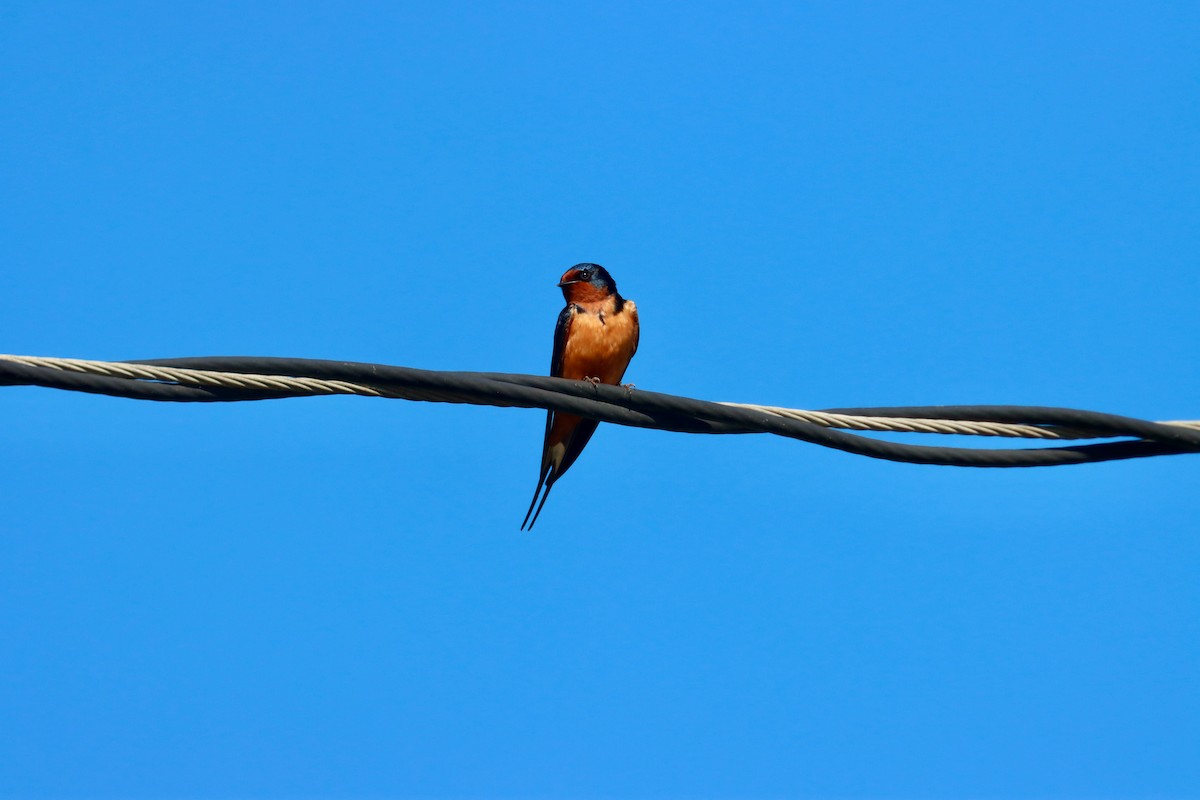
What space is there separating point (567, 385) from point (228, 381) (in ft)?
4.08

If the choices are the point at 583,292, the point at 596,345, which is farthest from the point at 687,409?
the point at 583,292

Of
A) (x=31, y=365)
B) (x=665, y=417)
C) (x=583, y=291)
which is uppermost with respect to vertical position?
(x=583, y=291)

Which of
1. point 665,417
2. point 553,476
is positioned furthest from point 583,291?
point 665,417

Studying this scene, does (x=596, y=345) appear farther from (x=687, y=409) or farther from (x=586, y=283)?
(x=687, y=409)

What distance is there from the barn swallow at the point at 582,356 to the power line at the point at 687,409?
3.60m

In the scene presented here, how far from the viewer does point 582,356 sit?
8.39 meters

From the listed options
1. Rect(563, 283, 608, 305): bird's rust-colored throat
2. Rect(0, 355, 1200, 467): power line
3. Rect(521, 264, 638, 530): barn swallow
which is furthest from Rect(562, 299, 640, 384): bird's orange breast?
Rect(0, 355, 1200, 467): power line

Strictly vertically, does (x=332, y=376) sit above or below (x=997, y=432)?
below

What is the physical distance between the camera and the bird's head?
8.87 m

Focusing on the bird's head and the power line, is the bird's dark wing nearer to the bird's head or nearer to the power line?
the bird's head

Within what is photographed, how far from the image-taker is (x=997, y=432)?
457cm

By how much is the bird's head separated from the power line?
4.13 m

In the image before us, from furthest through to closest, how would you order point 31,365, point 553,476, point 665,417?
1. point 553,476
2. point 665,417
3. point 31,365

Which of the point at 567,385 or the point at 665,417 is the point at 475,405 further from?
the point at 665,417
